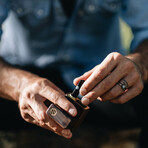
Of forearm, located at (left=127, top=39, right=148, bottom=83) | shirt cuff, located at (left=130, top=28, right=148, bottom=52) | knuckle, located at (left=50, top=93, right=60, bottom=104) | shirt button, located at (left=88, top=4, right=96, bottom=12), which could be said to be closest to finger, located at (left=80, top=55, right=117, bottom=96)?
knuckle, located at (left=50, top=93, right=60, bottom=104)

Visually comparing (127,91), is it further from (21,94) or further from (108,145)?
(108,145)

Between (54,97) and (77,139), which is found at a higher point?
(54,97)

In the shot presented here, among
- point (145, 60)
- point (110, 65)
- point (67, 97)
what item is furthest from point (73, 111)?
point (145, 60)

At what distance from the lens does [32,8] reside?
1.48 meters

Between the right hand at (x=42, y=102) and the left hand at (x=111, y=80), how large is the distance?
9 centimetres

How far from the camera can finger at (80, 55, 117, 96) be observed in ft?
2.88

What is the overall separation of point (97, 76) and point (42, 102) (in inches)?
9.6

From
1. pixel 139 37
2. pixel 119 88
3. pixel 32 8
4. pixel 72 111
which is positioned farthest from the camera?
pixel 32 8

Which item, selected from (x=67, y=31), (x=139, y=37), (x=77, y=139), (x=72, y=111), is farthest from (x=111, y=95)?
(x=77, y=139)

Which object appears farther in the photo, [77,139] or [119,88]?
[77,139]

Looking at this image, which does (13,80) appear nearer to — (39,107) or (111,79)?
(39,107)

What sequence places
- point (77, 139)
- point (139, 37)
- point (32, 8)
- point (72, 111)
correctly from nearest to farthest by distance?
point (72, 111) → point (139, 37) → point (32, 8) → point (77, 139)

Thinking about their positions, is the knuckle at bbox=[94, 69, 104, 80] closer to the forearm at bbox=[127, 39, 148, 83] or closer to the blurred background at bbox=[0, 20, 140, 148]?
the forearm at bbox=[127, 39, 148, 83]

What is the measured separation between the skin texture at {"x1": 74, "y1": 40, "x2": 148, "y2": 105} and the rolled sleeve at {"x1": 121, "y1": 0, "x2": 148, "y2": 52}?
437mm
